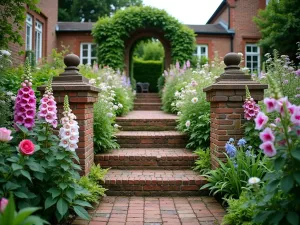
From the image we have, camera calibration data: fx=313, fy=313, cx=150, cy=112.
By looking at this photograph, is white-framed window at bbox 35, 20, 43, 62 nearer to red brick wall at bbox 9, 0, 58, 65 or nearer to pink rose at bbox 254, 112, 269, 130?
red brick wall at bbox 9, 0, 58, 65

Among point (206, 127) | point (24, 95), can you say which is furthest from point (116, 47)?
point (24, 95)

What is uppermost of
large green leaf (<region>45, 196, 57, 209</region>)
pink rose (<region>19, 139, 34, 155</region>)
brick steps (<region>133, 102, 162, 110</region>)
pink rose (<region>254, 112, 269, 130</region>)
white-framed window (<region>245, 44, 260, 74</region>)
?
white-framed window (<region>245, 44, 260, 74</region>)

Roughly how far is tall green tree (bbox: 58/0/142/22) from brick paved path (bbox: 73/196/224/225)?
27.3 m

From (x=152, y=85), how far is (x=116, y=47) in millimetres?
7047

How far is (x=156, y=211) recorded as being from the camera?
3436mm

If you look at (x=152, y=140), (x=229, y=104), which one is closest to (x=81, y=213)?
(x=229, y=104)

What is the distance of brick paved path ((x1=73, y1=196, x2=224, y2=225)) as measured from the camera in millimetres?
3119

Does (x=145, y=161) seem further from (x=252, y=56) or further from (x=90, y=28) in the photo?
(x=252, y=56)

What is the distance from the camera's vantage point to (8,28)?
17.2 feet

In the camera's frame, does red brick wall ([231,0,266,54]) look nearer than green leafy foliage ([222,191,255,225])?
No

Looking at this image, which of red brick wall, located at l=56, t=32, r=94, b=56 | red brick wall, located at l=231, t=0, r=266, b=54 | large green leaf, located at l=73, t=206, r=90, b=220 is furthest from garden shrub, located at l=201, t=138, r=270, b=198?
red brick wall, located at l=231, t=0, r=266, b=54

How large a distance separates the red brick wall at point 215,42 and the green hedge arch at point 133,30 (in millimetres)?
4595

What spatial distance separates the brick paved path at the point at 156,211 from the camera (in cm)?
312

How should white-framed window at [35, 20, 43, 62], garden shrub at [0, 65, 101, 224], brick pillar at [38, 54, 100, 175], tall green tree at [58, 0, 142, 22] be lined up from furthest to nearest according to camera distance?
tall green tree at [58, 0, 142, 22] → white-framed window at [35, 20, 43, 62] → brick pillar at [38, 54, 100, 175] → garden shrub at [0, 65, 101, 224]
